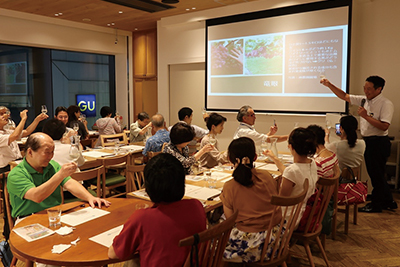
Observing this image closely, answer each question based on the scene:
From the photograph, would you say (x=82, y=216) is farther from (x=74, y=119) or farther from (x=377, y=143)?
(x=74, y=119)

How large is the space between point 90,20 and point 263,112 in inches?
182

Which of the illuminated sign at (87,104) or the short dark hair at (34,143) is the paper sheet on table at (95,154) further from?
the illuminated sign at (87,104)

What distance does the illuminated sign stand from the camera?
30.9 feet

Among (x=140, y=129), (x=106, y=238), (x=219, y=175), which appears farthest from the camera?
(x=140, y=129)

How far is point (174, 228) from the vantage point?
1.63m

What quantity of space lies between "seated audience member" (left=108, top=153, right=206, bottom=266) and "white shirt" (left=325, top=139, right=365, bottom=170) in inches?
115

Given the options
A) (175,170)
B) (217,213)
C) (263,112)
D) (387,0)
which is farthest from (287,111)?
(175,170)

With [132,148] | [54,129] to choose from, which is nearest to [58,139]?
[54,129]

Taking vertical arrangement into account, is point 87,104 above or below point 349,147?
above

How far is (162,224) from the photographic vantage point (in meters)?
1.63

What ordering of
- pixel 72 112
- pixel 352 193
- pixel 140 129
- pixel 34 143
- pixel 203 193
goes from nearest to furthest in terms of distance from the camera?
pixel 34 143, pixel 203 193, pixel 352 193, pixel 72 112, pixel 140 129

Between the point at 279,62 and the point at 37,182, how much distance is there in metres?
5.23

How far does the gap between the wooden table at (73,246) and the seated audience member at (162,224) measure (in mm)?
123

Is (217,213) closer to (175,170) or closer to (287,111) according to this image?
(175,170)
